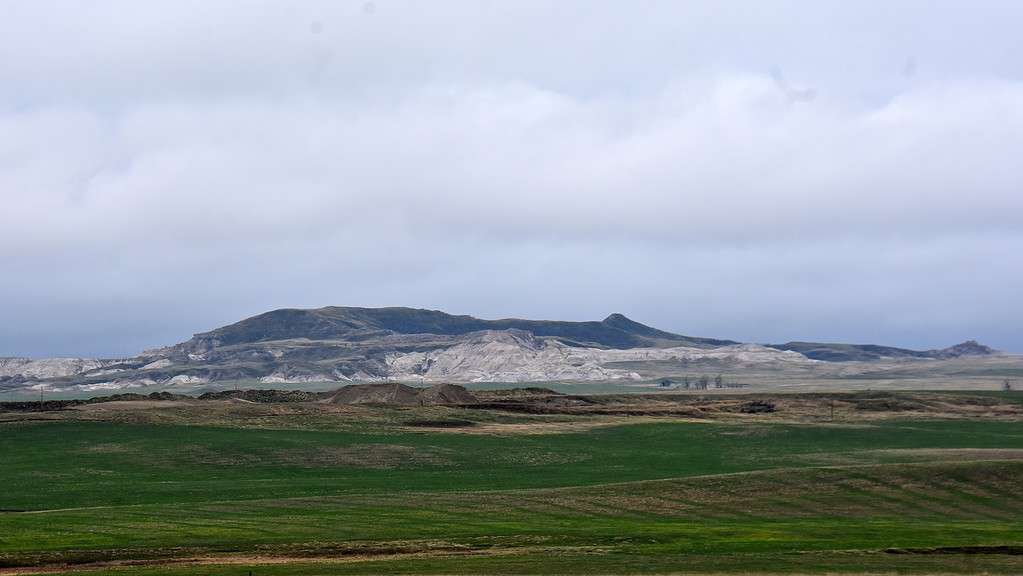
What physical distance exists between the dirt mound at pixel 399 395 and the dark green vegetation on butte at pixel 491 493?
2448cm

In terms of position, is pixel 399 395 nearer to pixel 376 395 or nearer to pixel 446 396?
pixel 376 395

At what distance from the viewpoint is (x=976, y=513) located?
5809 centimetres

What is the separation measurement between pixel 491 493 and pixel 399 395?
3446 inches

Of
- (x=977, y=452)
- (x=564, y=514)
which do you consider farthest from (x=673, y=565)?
(x=977, y=452)

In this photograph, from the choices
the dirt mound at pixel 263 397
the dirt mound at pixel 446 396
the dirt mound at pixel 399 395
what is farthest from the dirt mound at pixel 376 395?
the dirt mound at pixel 263 397

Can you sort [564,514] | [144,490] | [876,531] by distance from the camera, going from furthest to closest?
[144,490] → [564,514] → [876,531]

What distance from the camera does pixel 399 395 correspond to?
497 feet

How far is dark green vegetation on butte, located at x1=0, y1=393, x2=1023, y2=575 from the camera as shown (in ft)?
142

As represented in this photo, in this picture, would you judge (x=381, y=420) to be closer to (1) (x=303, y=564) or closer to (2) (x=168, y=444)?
(2) (x=168, y=444)

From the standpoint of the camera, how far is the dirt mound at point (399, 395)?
484ft

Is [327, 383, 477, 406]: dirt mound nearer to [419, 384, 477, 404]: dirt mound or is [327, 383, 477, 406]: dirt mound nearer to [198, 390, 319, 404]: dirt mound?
[419, 384, 477, 404]: dirt mound

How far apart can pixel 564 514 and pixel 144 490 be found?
2666 cm

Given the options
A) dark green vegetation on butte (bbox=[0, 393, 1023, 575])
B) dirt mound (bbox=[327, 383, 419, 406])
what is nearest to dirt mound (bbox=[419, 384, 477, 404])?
dirt mound (bbox=[327, 383, 419, 406])

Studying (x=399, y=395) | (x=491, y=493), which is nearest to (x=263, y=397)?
(x=399, y=395)
